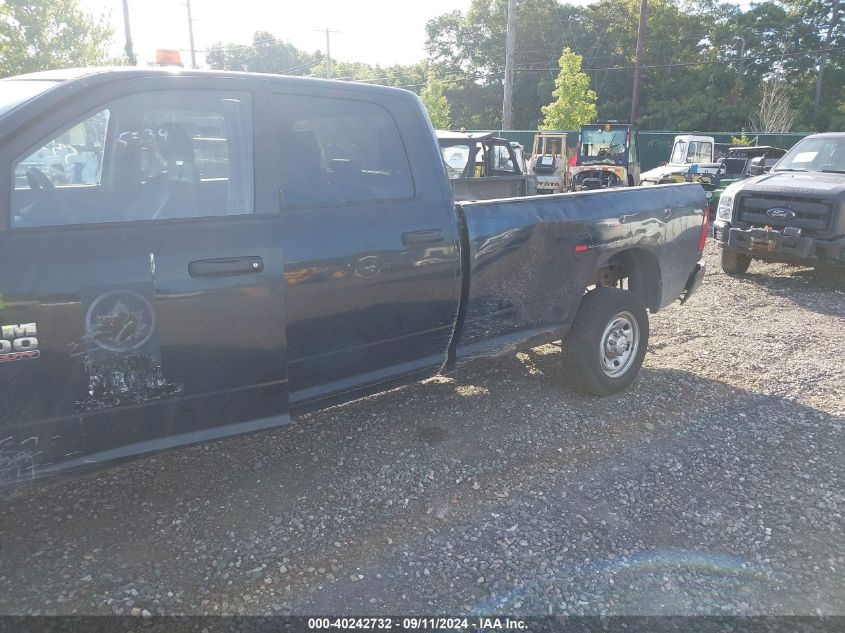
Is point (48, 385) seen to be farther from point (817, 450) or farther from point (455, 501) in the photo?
point (817, 450)

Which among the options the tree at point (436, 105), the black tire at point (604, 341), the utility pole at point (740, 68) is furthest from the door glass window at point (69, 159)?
the utility pole at point (740, 68)

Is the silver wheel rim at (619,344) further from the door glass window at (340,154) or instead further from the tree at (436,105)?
the tree at (436,105)

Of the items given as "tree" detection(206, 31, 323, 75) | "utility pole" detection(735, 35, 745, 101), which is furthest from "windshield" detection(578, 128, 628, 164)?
"tree" detection(206, 31, 323, 75)

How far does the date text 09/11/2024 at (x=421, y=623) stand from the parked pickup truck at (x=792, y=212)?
7055mm

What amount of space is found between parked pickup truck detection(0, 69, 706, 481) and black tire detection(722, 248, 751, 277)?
6.03 m

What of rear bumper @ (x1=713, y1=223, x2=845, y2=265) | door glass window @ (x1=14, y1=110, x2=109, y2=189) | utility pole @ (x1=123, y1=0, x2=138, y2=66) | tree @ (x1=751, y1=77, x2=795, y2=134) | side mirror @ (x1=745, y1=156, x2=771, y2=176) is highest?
utility pole @ (x1=123, y1=0, x2=138, y2=66)

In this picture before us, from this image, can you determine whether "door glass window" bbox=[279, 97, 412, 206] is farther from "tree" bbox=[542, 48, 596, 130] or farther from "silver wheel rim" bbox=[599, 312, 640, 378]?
"tree" bbox=[542, 48, 596, 130]

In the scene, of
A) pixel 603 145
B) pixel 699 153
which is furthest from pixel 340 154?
pixel 699 153

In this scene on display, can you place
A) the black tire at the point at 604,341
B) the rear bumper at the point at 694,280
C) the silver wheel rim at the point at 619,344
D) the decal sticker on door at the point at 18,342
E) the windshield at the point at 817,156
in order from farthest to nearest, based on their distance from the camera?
the windshield at the point at 817,156, the rear bumper at the point at 694,280, the silver wheel rim at the point at 619,344, the black tire at the point at 604,341, the decal sticker on door at the point at 18,342

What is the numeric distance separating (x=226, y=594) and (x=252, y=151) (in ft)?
6.13

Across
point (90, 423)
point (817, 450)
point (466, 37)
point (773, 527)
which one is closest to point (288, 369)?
point (90, 423)

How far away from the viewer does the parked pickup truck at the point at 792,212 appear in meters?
7.69

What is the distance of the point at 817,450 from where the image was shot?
12.6ft

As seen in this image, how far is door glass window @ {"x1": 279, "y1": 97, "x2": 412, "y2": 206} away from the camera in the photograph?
2957 millimetres
